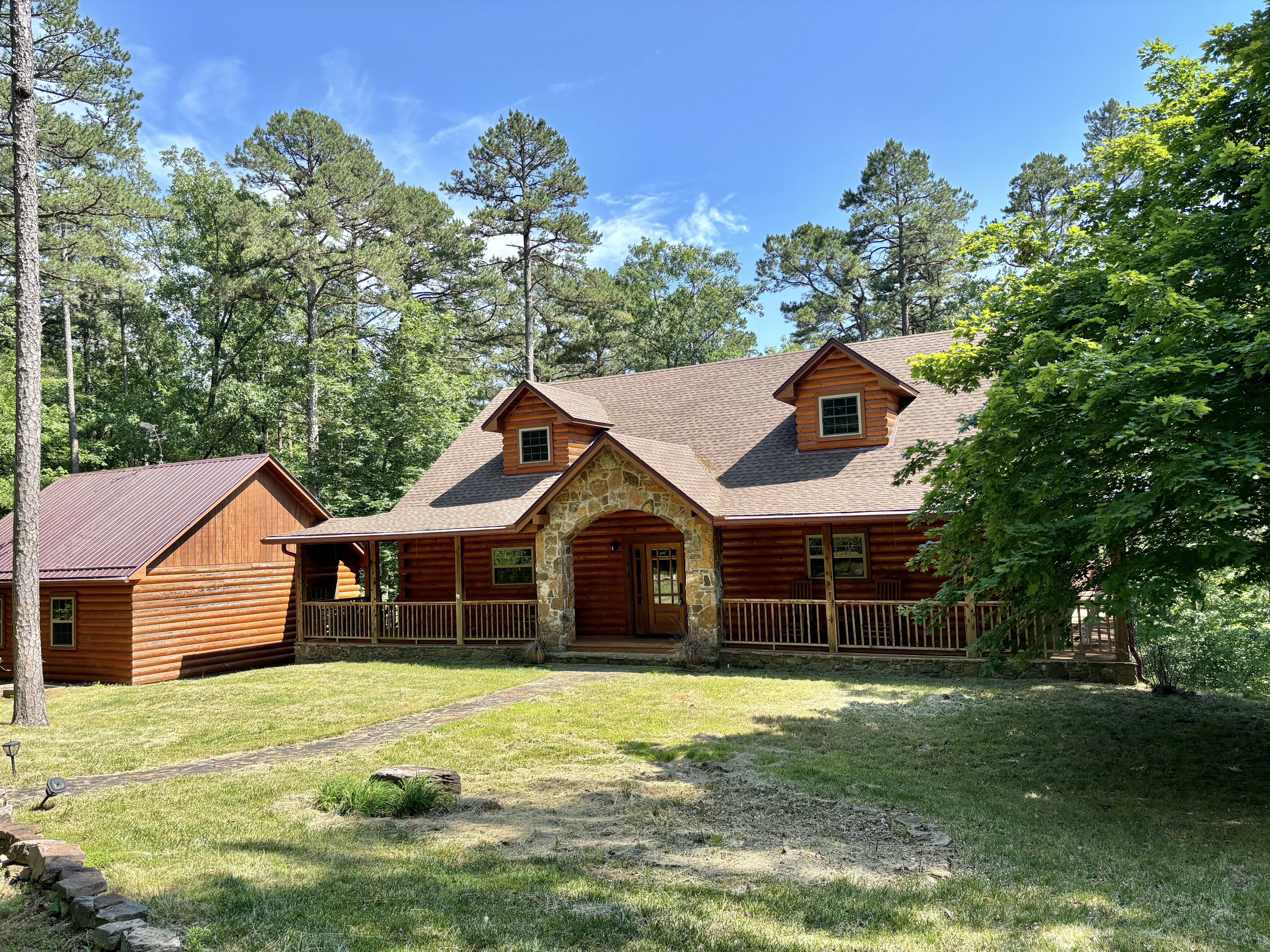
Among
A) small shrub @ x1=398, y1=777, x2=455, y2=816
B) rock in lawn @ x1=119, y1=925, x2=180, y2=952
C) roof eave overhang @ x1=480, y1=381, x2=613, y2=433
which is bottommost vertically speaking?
small shrub @ x1=398, y1=777, x2=455, y2=816

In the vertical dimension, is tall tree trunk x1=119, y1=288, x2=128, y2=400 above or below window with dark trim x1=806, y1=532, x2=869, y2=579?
above

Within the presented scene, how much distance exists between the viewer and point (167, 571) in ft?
61.2

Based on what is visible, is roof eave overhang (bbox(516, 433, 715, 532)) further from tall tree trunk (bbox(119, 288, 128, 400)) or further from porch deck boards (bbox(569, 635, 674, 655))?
tall tree trunk (bbox(119, 288, 128, 400))

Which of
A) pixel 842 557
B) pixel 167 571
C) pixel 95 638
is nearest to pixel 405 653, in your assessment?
pixel 167 571

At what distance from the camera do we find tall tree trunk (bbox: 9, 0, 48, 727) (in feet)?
41.0

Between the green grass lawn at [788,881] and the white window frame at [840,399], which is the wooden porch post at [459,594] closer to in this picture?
the green grass lawn at [788,881]

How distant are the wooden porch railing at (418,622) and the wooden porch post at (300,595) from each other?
6cm

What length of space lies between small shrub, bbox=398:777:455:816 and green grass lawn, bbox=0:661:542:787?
3971mm

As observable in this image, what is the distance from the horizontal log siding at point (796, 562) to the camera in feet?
53.2

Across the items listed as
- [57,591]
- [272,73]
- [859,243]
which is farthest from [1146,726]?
[859,243]

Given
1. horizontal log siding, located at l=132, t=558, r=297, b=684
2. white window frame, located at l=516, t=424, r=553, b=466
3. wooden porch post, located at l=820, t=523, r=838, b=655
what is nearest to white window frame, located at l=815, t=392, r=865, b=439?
wooden porch post, located at l=820, t=523, r=838, b=655

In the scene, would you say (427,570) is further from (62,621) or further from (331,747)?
(331,747)

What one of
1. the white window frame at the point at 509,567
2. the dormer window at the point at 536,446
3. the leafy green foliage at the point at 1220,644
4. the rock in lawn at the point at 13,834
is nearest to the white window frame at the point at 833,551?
the leafy green foliage at the point at 1220,644

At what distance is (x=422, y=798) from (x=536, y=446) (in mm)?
14240
